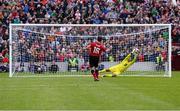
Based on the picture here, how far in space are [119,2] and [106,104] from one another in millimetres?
30780

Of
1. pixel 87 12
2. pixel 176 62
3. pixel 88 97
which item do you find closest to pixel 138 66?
pixel 176 62

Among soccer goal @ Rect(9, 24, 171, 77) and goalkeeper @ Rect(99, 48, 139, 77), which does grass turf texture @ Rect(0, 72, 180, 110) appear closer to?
goalkeeper @ Rect(99, 48, 139, 77)

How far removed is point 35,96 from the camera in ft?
65.7

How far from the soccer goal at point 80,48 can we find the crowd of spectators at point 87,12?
7.11 meters

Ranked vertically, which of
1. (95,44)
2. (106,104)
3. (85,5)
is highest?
(85,5)

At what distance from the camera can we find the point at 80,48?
35.4m

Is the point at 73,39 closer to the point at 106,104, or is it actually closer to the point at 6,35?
the point at 6,35

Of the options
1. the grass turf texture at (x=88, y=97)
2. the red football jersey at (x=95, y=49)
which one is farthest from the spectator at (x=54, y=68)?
the grass turf texture at (x=88, y=97)

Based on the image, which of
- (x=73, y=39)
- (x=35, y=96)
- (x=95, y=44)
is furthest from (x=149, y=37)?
(x=35, y=96)

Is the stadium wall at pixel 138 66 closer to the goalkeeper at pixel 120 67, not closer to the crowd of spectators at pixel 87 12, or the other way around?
the goalkeeper at pixel 120 67

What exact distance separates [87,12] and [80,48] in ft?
33.2

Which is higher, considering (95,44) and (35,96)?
(95,44)

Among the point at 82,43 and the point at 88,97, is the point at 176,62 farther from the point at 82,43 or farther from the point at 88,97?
the point at 88,97

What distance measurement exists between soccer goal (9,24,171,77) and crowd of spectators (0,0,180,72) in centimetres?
711
